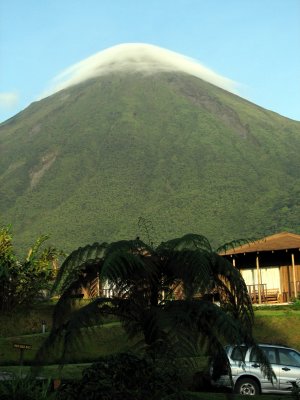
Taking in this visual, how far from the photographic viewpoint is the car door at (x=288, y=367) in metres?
17.2

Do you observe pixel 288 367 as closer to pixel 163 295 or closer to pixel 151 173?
pixel 163 295

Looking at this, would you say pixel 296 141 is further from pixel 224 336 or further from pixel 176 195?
pixel 224 336

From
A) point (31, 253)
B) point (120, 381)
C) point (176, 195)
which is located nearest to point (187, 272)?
point (120, 381)

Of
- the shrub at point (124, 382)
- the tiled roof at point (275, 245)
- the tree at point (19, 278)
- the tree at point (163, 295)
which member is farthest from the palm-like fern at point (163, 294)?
the tiled roof at point (275, 245)

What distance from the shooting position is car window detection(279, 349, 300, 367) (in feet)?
57.5

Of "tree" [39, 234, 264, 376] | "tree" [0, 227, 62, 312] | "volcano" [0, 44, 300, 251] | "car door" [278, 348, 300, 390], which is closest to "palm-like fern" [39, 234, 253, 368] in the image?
"tree" [39, 234, 264, 376]

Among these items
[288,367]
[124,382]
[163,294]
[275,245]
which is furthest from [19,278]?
[124,382]

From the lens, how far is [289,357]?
57.8 ft

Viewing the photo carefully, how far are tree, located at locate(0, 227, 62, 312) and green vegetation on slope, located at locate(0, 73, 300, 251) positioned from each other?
81.8m

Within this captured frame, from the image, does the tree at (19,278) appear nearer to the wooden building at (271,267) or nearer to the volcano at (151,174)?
the wooden building at (271,267)

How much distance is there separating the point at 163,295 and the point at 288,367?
455 centimetres

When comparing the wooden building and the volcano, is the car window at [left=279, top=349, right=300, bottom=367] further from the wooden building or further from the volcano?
the volcano

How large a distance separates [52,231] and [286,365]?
11226 centimetres

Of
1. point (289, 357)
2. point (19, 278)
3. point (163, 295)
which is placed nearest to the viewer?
point (163, 295)
